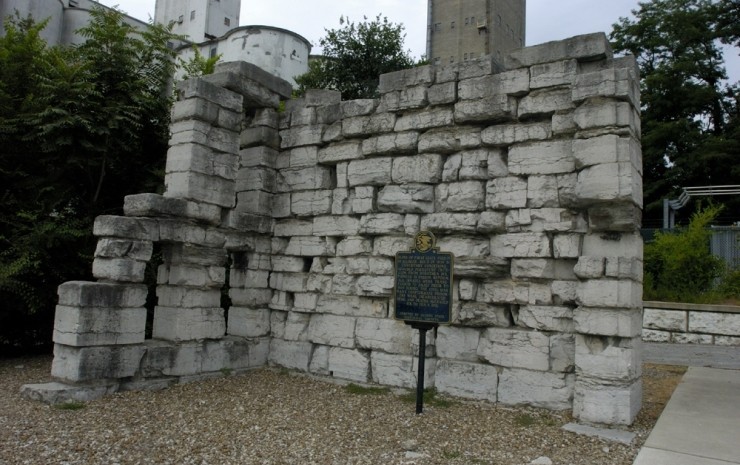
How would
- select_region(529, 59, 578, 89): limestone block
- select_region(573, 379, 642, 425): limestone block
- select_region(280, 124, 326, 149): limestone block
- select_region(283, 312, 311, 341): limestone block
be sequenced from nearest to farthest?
select_region(573, 379, 642, 425): limestone block < select_region(529, 59, 578, 89): limestone block < select_region(283, 312, 311, 341): limestone block < select_region(280, 124, 326, 149): limestone block

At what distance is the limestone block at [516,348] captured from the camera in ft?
21.5

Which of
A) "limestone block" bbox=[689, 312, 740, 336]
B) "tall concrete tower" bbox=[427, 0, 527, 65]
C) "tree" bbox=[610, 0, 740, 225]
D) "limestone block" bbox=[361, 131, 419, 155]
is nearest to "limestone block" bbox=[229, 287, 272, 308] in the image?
"limestone block" bbox=[361, 131, 419, 155]

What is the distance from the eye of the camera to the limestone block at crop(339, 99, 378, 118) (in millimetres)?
8492

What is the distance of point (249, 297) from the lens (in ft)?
29.4

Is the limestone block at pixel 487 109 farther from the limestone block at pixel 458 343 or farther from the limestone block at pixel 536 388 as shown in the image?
the limestone block at pixel 536 388

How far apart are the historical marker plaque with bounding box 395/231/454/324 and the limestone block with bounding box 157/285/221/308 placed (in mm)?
3247

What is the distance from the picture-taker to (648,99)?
24812mm

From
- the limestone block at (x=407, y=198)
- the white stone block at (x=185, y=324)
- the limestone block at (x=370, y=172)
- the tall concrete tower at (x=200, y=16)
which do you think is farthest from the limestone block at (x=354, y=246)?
the tall concrete tower at (x=200, y=16)

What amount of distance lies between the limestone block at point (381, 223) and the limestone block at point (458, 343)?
1.61 metres

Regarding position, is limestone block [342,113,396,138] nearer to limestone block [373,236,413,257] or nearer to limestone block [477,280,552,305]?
limestone block [373,236,413,257]

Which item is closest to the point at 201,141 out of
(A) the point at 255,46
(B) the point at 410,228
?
(B) the point at 410,228

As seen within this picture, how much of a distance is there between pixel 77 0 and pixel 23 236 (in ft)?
83.3

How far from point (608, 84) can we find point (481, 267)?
266 cm

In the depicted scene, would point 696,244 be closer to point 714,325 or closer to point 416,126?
point 714,325
